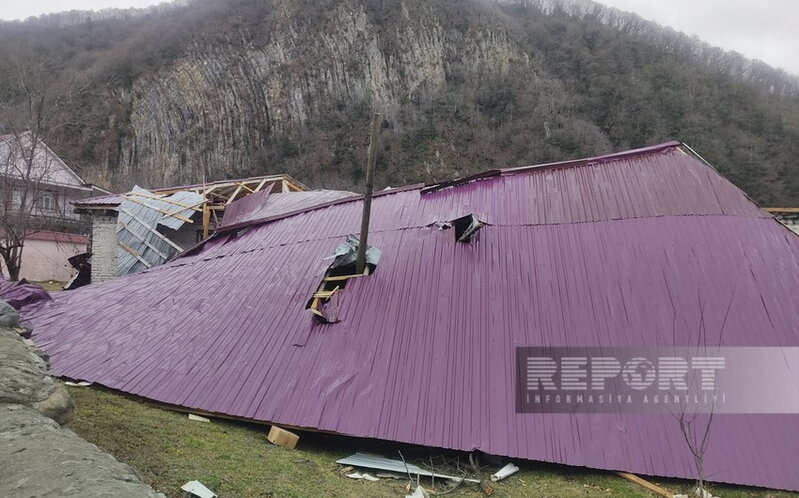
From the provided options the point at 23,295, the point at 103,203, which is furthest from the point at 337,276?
the point at 103,203

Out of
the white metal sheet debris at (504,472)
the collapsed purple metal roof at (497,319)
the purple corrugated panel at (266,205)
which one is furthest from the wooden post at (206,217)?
the white metal sheet debris at (504,472)

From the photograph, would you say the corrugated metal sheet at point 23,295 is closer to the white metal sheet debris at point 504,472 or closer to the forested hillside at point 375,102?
the white metal sheet debris at point 504,472

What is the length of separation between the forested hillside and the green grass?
43.4m

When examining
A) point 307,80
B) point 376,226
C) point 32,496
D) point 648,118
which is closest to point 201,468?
point 32,496

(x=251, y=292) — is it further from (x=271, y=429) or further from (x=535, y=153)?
(x=535, y=153)

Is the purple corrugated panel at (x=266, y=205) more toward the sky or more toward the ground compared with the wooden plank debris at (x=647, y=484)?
more toward the sky

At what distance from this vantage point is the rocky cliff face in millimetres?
49562

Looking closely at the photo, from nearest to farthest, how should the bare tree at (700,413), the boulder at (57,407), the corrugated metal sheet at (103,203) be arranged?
the boulder at (57,407) < the bare tree at (700,413) < the corrugated metal sheet at (103,203)

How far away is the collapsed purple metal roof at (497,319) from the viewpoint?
5.97 metres

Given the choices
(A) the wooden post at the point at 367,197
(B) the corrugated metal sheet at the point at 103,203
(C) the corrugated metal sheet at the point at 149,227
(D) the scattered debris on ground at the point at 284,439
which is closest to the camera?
(D) the scattered debris on ground at the point at 284,439

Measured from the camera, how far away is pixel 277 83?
171ft

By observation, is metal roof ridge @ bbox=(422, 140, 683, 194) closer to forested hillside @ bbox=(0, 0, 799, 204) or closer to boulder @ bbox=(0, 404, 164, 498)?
boulder @ bbox=(0, 404, 164, 498)

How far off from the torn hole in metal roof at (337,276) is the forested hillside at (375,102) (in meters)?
40.5

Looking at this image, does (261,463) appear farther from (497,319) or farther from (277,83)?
(277,83)
